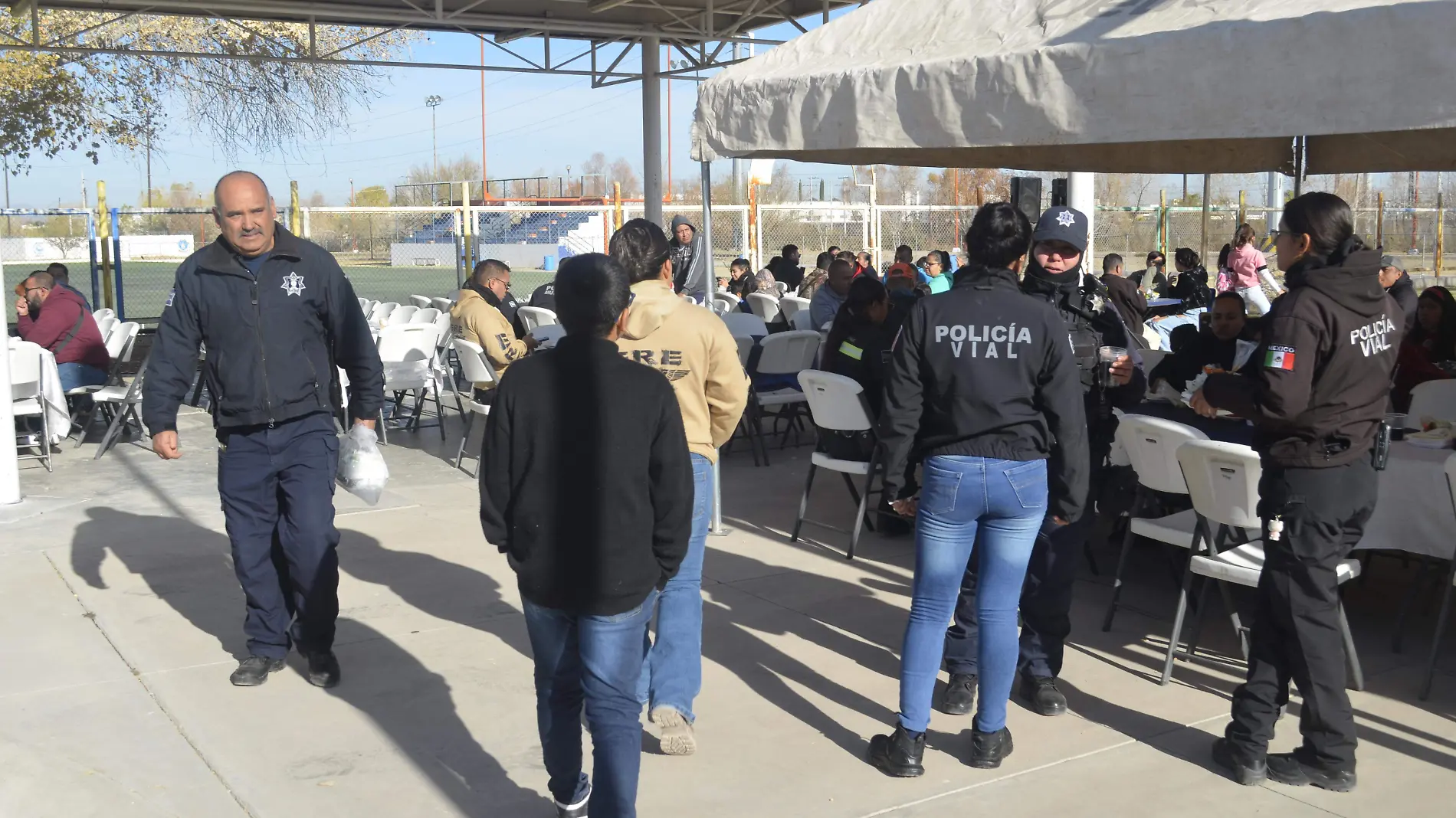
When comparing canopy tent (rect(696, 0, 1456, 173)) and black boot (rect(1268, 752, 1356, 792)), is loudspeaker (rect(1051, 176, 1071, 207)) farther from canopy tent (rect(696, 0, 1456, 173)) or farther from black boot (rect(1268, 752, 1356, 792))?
black boot (rect(1268, 752, 1356, 792))

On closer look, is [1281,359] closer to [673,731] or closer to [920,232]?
[673,731]

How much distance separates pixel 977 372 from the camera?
3.63 m

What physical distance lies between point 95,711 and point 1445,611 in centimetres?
470

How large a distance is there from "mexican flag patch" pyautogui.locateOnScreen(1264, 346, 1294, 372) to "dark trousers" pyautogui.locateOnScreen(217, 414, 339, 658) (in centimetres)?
319

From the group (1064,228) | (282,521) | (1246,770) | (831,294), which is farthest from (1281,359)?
(831,294)

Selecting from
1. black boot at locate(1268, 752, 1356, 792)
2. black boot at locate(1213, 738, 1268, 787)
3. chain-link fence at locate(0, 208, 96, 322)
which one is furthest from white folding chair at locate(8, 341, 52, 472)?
chain-link fence at locate(0, 208, 96, 322)

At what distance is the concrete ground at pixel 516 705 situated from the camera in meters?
3.78

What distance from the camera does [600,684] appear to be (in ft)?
9.86

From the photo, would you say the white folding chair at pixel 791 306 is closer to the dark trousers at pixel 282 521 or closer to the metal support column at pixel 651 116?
A: the metal support column at pixel 651 116

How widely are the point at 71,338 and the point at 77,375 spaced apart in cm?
30

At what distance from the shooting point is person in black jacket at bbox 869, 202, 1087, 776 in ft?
11.9

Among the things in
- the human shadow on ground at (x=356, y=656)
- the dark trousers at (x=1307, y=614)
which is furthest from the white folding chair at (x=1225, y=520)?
the human shadow on ground at (x=356, y=656)

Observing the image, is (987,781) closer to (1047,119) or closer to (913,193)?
(1047,119)

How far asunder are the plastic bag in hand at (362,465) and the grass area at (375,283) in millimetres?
16427
